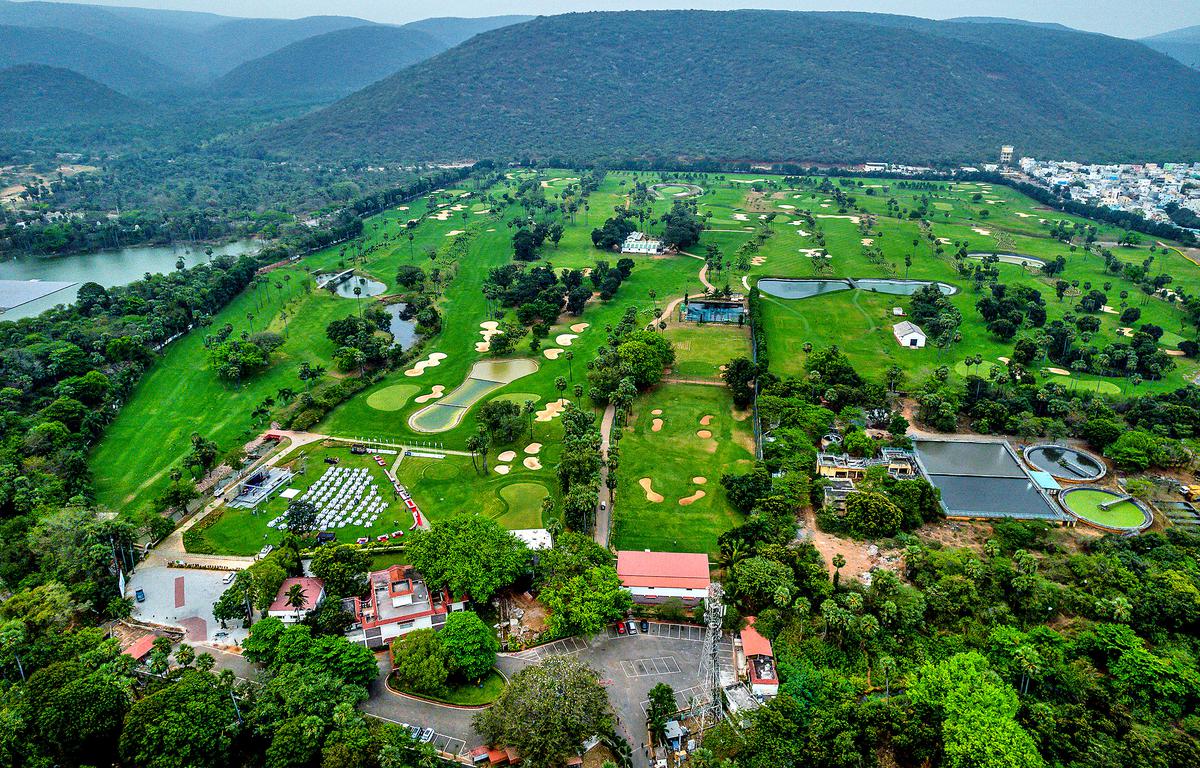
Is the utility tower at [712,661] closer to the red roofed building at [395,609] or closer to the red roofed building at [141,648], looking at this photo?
the red roofed building at [395,609]

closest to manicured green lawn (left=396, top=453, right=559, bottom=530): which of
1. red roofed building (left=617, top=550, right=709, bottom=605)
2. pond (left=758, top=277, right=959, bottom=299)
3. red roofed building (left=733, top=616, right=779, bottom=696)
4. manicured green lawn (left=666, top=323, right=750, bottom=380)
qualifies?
red roofed building (left=617, top=550, right=709, bottom=605)

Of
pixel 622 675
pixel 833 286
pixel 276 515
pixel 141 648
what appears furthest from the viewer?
pixel 833 286

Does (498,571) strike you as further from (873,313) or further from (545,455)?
(873,313)

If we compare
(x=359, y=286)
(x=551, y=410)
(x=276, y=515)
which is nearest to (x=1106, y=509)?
(x=551, y=410)

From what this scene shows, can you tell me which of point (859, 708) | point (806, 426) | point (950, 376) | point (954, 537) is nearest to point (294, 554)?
point (859, 708)

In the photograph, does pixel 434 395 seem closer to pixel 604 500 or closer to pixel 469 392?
pixel 469 392

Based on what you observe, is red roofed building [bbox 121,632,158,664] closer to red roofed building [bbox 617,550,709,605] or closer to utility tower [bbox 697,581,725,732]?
red roofed building [bbox 617,550,709,605]
